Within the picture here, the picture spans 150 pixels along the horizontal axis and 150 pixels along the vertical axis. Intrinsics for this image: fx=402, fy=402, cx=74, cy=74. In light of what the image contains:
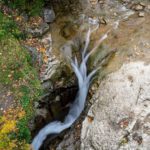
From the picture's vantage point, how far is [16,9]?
1500 centimetres

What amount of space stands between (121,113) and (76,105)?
2009mm

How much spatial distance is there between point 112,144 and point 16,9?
20.3 feet

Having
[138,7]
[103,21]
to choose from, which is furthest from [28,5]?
[138,7]

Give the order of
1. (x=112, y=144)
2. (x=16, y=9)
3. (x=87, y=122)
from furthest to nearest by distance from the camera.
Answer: (x=16, y=9) → (x=87, y=122) → (x=112, y=144)

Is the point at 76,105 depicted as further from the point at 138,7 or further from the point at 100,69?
the point at 138,7

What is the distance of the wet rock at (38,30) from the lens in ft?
49.0

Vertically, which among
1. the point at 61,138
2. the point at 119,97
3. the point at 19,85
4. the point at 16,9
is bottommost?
the point at 61,138

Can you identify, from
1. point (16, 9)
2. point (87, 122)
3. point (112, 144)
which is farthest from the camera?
point (16, 9)

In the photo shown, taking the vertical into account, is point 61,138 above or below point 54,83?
below

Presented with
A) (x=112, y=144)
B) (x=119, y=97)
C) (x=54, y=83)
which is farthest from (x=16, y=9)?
(x=112, y=144)

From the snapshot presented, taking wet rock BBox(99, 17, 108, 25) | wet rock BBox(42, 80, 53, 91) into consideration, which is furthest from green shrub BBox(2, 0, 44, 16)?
wet rock BBox(42, 80, 53, 91)

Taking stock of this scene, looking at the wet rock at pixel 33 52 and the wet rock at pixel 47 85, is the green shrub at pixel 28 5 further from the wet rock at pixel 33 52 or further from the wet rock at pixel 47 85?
the wet rock at pixel 47 85

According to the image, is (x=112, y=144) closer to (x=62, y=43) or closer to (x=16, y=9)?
(x=62, y=43)

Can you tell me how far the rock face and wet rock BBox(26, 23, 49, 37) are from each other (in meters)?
3.08
